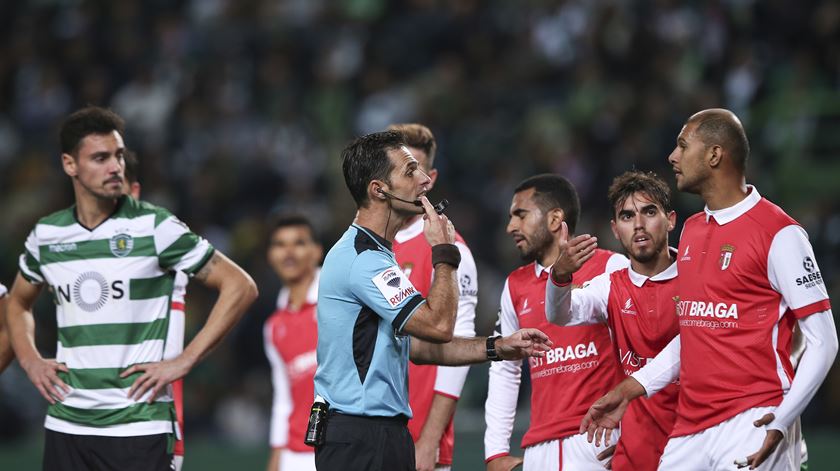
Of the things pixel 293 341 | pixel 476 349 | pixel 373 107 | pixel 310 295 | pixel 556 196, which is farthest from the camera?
pixel 373 107

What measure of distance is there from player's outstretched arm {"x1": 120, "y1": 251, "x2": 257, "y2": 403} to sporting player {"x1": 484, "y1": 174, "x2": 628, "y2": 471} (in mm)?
1431

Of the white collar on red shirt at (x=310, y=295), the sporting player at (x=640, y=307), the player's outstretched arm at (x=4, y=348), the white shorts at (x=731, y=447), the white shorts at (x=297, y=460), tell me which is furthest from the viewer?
the white collar on red shirt at (x=310, y=295)

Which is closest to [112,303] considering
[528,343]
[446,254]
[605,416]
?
[446,254]

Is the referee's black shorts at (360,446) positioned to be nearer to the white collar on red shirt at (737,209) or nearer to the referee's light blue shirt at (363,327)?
the referee's light blue shirt at (363,327)

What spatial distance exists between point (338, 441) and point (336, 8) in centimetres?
1161

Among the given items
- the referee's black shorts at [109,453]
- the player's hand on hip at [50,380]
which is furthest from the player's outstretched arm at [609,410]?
the player's hand on hip at [50,380]

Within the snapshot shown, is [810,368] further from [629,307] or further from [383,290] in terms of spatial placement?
[383,290]

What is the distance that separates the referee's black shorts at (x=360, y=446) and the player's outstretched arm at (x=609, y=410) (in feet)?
3.10

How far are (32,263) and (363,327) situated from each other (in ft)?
7.43

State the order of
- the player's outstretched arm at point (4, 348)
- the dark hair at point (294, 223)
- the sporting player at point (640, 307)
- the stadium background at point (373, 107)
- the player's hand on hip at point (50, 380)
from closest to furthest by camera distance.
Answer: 1. the sporting player at point (640, 307)
2. the player's hand on hip at point (50, 380)
3. the player's outstretched arm at point (4, 348)
4. the dark hair at point (294, 223)
5. the stadium background at point (373, 107)

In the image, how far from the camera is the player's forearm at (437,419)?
5.96 metres

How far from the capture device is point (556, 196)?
5.81 metres

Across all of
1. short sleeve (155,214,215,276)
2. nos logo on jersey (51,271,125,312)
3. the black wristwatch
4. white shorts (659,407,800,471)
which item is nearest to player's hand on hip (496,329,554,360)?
the black wristwatch

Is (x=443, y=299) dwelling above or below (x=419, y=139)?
below
